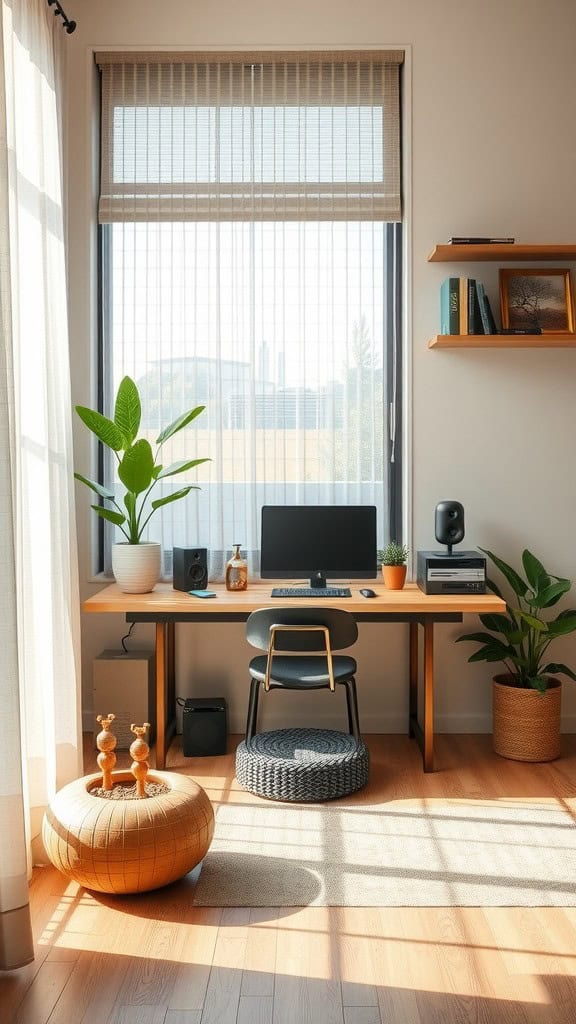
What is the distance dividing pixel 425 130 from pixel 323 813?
9.94 ft

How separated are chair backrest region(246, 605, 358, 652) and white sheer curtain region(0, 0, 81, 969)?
0.68m

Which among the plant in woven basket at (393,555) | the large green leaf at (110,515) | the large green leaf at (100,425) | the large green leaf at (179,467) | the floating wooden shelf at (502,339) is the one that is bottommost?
the plant in woven basket at (393,555)

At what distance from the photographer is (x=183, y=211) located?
423 centimetres

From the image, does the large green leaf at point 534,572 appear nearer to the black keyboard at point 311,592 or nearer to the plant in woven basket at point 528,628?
the plant in woven basket at point 528,628

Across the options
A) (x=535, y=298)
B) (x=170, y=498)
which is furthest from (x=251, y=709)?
(x=535, y=298)

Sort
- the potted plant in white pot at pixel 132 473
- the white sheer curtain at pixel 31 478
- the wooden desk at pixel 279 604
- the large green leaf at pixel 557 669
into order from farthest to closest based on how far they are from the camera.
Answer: the large green leaf at pixel 557 669
the potted plant in white pot at pixel 132 473
the wooden desk at pixel 279 604
the white sheer curtain at pixel 31 478

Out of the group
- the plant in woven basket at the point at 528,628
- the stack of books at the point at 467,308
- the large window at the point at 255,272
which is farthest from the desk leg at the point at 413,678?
the stack of books at the point at 467,308

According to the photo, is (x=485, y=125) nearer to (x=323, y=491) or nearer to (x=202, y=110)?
(x=202, y=110)

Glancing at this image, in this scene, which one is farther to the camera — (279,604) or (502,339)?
(502,339)

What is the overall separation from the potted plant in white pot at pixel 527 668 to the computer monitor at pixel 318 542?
56 centimetres

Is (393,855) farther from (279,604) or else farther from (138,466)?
(138,466)

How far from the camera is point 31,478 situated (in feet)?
9.73

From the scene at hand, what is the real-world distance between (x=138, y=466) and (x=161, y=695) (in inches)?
38.0

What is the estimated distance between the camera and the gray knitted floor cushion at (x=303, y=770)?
3371 millimetres
